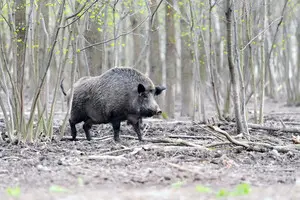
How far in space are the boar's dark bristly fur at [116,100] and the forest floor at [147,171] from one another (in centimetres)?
63

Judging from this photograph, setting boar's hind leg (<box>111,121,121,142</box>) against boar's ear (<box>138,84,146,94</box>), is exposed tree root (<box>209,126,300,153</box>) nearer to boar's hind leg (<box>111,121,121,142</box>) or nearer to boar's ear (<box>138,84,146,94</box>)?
boar's ear (<box>138,84,146,94</box>)

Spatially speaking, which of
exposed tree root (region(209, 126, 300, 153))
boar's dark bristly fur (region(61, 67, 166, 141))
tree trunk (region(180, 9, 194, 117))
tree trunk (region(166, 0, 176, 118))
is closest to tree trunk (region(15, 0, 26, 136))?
boar's dark bristly fur (region(61, 67, 166, 141))

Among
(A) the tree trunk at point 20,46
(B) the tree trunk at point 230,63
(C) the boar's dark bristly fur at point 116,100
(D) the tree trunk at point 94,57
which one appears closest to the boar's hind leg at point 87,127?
(C) the boar's dark bristly fur at point 116,100

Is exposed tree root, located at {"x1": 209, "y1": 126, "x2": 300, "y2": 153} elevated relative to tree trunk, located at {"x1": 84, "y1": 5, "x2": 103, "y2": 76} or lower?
lower

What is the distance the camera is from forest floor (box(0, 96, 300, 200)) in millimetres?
5520

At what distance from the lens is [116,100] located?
10914mm

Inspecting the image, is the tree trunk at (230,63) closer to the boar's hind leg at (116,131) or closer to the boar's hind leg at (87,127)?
the boar's hind leg at (116,131)

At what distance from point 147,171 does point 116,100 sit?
425 centimetres

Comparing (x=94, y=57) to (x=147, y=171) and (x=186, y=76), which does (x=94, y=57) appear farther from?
(x=147, y=171)

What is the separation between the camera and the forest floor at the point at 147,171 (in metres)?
5.52

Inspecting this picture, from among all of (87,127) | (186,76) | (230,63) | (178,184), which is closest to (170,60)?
(186,76)

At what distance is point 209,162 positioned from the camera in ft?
25.8

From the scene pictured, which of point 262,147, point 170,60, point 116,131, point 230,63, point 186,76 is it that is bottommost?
point 262,147

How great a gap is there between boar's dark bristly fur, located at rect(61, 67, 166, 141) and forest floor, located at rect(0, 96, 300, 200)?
2.06 ft
